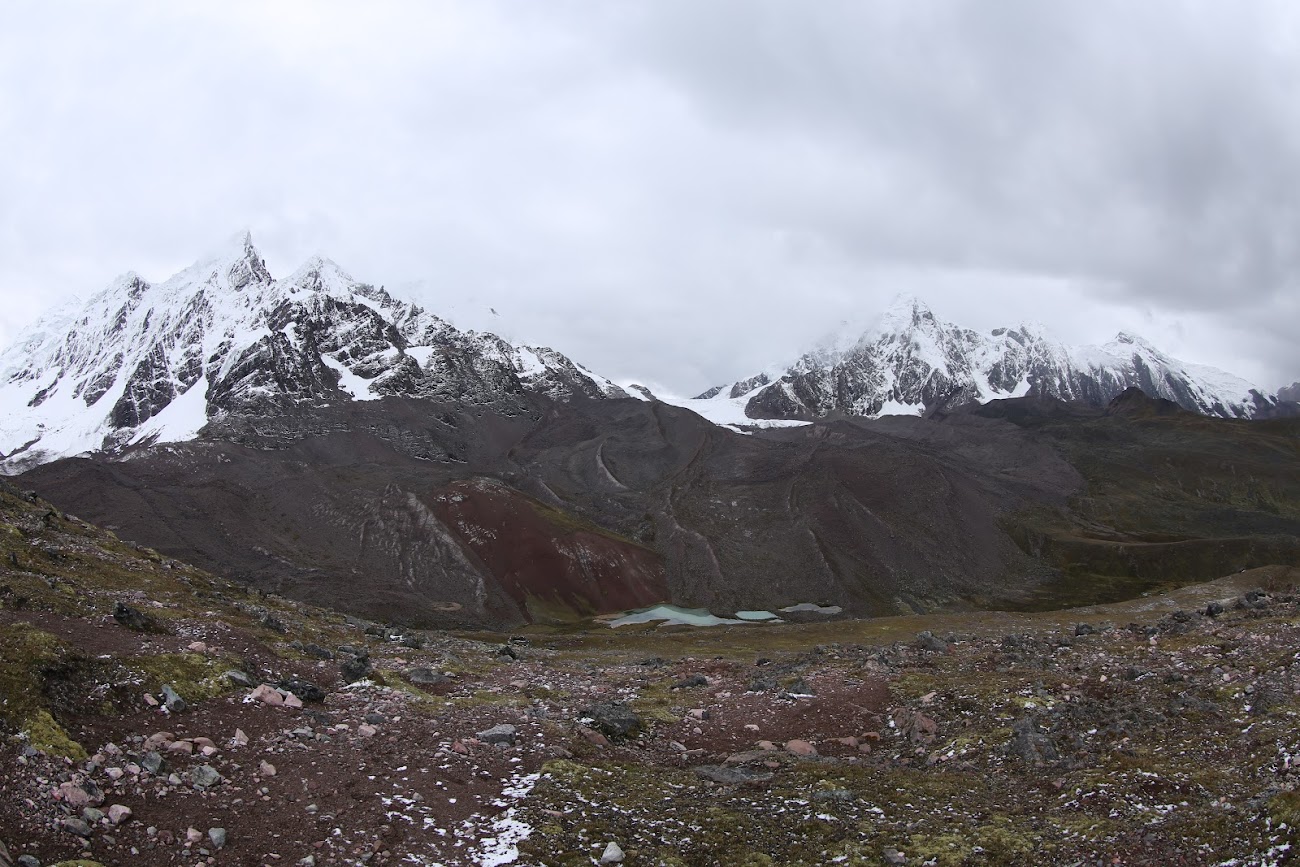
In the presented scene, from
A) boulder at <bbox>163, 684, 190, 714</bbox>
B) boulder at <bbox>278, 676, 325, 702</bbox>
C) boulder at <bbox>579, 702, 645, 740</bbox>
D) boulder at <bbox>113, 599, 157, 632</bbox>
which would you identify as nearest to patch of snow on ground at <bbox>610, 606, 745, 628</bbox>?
boulder at <bbox>579, 702, 645, 740</bbox>

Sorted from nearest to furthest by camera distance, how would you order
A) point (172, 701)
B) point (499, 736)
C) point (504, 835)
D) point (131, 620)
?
1. point (504, 835)
2. point (172, 701)
3. point (499, 736)
4. point (131, 620)

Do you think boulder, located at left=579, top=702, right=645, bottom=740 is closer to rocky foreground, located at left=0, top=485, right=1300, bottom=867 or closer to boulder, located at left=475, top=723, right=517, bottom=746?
rocky foreground, located at left=0, top=485, right=1300, bottom=867

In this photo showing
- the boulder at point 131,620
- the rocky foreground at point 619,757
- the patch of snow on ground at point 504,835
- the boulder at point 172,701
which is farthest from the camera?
the boulder at point 131,620

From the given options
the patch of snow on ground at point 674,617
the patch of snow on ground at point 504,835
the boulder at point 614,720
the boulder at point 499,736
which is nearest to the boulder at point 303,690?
the boulder at point 499,736

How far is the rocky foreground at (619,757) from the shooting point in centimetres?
1625

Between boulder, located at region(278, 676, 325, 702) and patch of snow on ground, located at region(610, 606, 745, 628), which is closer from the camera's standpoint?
boulder, located at region(278, 676, 325, 702)

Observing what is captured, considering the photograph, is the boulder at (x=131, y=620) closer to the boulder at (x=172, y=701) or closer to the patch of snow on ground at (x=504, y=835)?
the boulder at (x=172, y=701)

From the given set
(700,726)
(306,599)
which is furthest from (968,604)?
(700,726)

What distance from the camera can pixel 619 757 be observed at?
24.2 metres

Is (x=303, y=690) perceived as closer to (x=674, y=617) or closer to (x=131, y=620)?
(x=131, y=620)

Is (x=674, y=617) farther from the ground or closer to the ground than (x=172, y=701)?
closer to the ground

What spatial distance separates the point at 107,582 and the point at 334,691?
84.5 feet

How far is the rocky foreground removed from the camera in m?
16.2

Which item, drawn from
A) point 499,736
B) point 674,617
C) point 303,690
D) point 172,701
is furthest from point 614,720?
point 674,617
